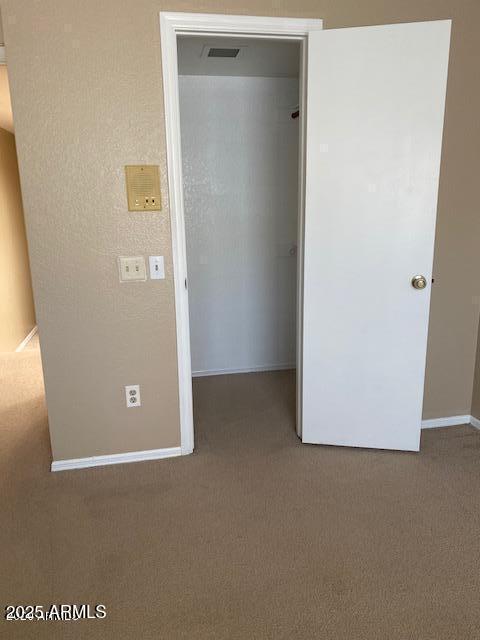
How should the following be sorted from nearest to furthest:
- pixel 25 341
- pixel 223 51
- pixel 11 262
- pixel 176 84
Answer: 1. pixel 176 84
2. pixel 223 51
3. pixel 11 262
4. pixel 25 341

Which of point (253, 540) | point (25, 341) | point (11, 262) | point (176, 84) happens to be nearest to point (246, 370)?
point (253, 540)

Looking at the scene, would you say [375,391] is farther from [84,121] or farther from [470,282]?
[84,121]

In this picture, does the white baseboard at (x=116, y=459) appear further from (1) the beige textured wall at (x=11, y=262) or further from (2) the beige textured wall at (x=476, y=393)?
(1) the beige textured wall at (x=11, y=262)

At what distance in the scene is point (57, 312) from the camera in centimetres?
222

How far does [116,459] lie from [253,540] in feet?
3.07

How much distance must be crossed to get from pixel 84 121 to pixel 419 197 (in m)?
1.60

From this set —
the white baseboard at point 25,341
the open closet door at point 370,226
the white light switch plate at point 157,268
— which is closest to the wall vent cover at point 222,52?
the open closet door at point 370,226

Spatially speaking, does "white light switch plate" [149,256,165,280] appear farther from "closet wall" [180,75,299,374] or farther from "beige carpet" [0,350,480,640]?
"closet wall" [180,75,299,374]

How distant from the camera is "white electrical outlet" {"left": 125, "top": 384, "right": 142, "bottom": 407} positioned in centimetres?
238

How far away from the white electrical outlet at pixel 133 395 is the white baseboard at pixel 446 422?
170 centimetres

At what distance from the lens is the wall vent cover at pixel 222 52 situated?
2.73m

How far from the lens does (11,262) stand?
4711 millimetres

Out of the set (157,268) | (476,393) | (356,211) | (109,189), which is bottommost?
(476,393)

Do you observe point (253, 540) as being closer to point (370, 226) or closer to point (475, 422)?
point (370, 226)
